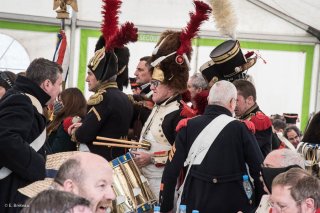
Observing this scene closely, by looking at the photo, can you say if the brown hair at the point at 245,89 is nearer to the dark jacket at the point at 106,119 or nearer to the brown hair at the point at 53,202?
the dark jacket at the point at 106,119

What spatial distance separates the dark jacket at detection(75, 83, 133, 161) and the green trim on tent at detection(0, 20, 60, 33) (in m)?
4.40

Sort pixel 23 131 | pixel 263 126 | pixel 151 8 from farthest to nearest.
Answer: pixel 151 8 < pixel 263 126 < pixel 23 131

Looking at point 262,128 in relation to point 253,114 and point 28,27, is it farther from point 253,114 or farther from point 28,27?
point 28,27

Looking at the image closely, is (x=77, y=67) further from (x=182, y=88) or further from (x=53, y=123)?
(x=182, y=88)

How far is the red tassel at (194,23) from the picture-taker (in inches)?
221

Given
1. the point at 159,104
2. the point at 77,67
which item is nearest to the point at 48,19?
the point at 77,67

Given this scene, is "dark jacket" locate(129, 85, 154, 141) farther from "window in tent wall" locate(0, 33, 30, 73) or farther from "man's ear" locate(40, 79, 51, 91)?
"window in tent wall" locate(0, 33, 30, 73)

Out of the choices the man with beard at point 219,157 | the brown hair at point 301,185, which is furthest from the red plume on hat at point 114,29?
the brown hair at point 301,185

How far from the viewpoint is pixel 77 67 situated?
1035 cm

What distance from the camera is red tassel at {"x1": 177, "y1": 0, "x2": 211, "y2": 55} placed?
5609mm

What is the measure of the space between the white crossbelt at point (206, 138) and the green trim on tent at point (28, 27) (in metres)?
5.74

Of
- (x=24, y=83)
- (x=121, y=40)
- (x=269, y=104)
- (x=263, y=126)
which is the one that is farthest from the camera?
(x=269, y=104)

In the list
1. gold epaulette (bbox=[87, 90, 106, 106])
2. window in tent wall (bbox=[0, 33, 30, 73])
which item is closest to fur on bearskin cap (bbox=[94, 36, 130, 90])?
gold epaulette (bbox=[87, 90, 106, 106])

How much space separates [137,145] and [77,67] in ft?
16.4
